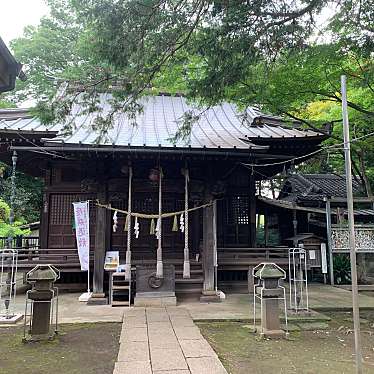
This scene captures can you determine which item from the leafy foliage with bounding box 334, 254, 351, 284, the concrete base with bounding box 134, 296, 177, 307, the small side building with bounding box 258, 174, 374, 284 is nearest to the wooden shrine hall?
Result: the concrete base with bounding box 134, 296, 177, 307

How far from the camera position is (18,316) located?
23.3 ft

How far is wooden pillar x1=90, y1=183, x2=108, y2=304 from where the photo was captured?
876cm

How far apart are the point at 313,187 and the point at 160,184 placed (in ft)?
25.0

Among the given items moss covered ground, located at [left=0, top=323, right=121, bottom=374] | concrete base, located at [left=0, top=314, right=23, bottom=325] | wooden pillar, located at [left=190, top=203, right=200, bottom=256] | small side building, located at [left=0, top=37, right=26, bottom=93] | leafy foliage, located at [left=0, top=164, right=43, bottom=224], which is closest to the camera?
small side building, located at [left=0, top=37, right=26, bottom=93]

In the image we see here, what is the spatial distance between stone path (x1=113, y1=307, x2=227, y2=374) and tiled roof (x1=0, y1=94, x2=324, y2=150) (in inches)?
153

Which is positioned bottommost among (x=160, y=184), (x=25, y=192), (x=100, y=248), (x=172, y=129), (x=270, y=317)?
(x=270, y=317)

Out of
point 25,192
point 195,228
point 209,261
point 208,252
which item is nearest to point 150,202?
point 195,228

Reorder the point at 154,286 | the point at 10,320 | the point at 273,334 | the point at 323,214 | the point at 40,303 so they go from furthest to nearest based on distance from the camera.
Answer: the point at 323,214 < the point at 154,286 < the point at 10,320 < the point at 273,334 < the point at 40,303

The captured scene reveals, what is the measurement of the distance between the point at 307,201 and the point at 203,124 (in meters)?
4.99

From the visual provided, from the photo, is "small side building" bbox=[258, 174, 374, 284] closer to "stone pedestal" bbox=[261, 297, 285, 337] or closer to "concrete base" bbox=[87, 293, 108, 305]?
"stone pedestal" bbox=[261, 297, 285, 337]

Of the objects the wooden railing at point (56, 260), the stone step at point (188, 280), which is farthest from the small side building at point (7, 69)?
the wooden railing at point (56, 260)

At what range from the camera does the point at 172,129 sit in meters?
11.0

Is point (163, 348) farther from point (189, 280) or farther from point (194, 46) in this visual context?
point (194, 46)

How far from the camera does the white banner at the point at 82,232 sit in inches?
368
